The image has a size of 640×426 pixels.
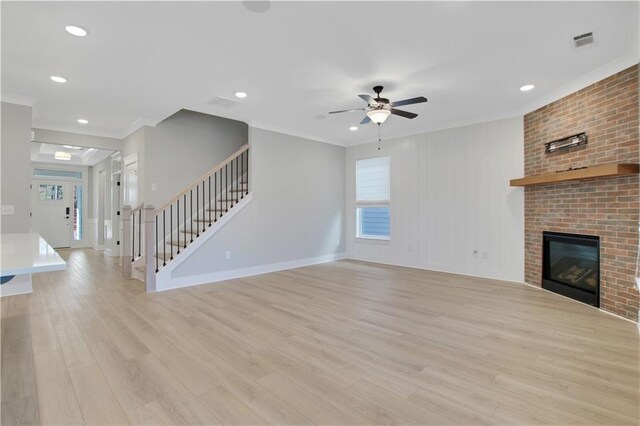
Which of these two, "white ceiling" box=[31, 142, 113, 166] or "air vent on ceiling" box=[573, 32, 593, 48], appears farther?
"white ceiling" box=[31, 142, 113, 166]

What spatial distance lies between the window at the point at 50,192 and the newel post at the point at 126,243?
19.3 feet

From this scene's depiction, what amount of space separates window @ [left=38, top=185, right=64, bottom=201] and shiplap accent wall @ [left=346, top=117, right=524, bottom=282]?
29.4 ft

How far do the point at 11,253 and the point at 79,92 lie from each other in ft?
10.1

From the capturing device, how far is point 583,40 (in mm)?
2893

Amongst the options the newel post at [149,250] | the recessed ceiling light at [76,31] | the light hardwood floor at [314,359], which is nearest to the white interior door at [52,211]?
the light hardwood floor at [314,359]

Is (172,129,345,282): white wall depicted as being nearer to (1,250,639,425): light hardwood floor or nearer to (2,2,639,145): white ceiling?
(1,250,639,425): light hardwood floor

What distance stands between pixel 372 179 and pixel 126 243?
4846mm

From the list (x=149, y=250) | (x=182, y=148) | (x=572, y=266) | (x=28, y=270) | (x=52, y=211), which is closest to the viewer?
(x=28, y=270)

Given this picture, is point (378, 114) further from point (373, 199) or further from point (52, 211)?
point (52, 211)

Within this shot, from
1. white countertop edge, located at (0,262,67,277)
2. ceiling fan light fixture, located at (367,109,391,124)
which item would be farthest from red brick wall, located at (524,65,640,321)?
white countertop edge, located at (0,262,67,277)

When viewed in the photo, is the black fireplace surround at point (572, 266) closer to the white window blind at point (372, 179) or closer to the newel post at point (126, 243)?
the white window blind at point (372, 179)

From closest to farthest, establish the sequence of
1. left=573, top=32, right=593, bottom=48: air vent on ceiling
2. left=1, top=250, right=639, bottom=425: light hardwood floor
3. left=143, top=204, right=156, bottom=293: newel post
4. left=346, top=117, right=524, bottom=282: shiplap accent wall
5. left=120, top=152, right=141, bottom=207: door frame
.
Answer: left=1, top=250, right=639, bottom=425: light hardwood floor < left=573, top=32, right=593, bottom=48: air vent on ceiling < left=143, top=204, right=156, bottom=293: newel post < left=346, top=117, right=524, bottom=282: shiplap accent wall < left=120, top=152, right=141, bottom=207: door frame

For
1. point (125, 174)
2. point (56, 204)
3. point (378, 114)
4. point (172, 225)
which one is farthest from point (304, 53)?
point (56, 204)

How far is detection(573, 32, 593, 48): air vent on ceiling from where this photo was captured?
282 cm
